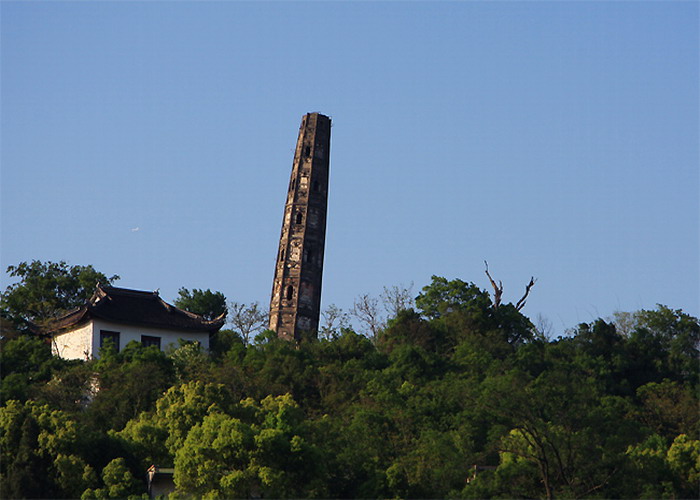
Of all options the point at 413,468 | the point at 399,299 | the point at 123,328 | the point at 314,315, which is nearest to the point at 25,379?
the point at 123,328

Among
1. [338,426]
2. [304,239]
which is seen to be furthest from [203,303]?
[338,426]

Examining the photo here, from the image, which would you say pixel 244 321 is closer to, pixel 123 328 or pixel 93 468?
pixel 123 328

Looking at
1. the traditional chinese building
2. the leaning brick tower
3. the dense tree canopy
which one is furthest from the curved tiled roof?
the leaning brick tower

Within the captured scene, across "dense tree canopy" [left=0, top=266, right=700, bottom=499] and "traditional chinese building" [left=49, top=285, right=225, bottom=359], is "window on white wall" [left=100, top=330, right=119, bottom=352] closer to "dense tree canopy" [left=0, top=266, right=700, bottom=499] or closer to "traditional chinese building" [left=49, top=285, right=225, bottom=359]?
"traditional chinese building" [left=49, top=285, right=225, bottom=359]

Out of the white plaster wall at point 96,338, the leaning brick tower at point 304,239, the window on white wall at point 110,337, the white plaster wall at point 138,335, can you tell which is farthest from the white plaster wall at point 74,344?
the leaning brick tower at point 304,239

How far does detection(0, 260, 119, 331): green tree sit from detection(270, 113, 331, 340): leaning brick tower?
6889 millimetres

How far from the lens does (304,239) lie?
50469mm

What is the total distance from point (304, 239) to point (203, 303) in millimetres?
4966

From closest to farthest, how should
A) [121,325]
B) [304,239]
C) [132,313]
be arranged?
[121,325], [132,313], [304,239]

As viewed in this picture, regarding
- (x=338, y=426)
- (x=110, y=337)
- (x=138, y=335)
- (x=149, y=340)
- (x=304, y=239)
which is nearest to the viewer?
(x=338, y=426)

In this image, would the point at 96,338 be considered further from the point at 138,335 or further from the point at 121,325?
the point at 138,335

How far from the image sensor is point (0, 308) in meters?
43.8

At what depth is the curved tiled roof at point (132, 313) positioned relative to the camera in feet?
133

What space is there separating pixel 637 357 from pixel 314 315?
Answer: 43.5ft
